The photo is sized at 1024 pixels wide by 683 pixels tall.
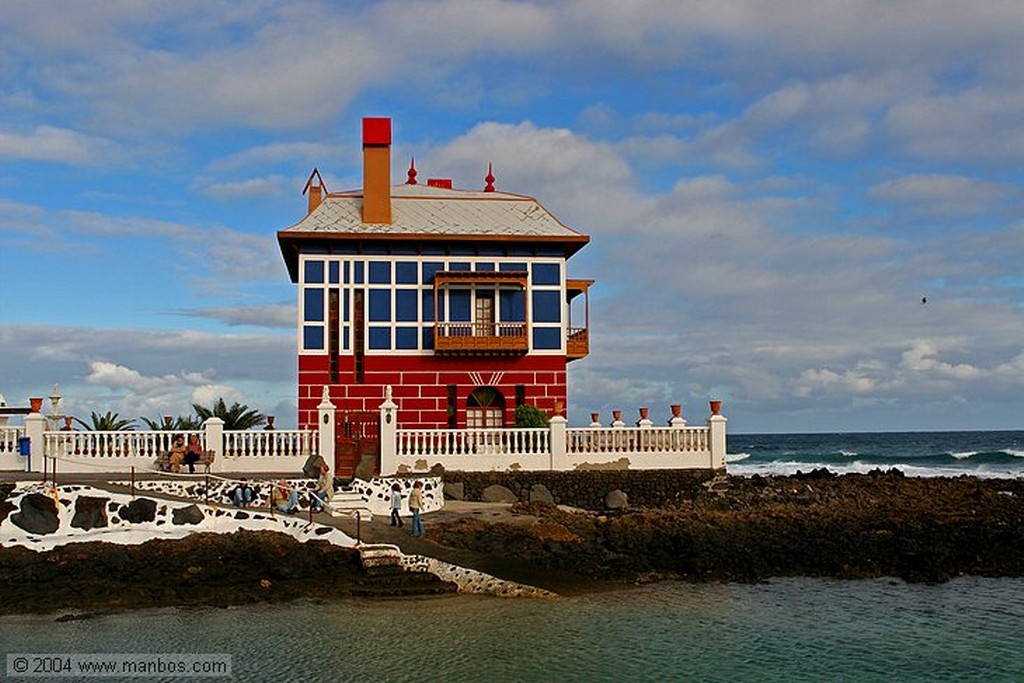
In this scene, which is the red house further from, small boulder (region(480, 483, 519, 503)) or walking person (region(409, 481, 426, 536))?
walking person (region(409, 481, 426, 536))

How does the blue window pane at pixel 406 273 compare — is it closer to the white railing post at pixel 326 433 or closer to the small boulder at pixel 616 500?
the white railing post at pixel 326 433

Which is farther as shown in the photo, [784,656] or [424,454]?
[424,454]

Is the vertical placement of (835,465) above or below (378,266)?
below

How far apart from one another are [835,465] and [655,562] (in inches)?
2067

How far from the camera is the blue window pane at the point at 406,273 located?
1173 inches

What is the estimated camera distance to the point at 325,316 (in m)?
29.3

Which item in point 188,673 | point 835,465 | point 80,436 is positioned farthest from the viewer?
point 835,465

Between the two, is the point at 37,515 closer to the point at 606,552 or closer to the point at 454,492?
the point at 454,492

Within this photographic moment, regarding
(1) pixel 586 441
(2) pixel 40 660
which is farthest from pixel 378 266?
(2) pixel 40 660

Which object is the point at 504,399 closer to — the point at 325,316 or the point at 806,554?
the point at 325,316

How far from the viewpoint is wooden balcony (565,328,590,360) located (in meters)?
31.3

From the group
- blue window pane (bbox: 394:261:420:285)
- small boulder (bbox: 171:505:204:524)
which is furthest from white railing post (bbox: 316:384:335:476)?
blue window pane (bbox: 394:261:420:285)

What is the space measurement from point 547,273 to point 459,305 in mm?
2678

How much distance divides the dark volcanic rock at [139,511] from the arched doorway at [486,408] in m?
12.2
